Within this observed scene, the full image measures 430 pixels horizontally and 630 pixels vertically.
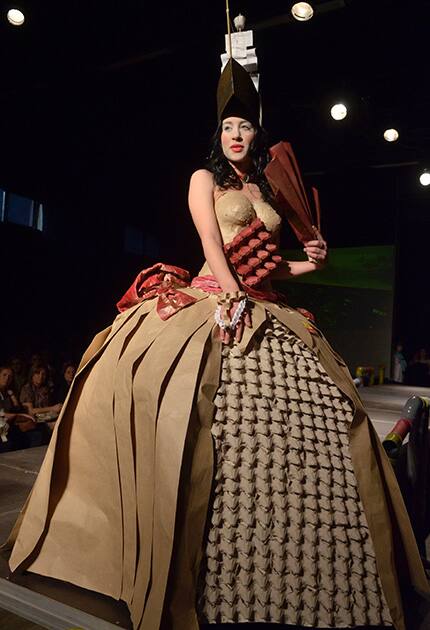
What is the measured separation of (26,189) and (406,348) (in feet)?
18.8

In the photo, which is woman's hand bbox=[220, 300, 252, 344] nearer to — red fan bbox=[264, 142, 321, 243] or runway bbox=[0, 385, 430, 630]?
red fan bbox=[264, 142, 321, 243]

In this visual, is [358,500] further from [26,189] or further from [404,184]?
[404,184]

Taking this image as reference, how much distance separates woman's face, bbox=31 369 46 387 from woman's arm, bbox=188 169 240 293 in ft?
8.41

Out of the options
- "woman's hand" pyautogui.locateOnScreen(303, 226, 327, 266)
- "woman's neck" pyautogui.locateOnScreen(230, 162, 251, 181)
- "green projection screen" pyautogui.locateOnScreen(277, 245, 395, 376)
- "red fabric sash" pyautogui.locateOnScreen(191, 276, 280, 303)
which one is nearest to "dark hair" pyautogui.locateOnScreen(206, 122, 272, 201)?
"woman's neck" pyautogui.locateOnScreen(230, 162, 251, 181)

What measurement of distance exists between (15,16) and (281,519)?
278 centimetres

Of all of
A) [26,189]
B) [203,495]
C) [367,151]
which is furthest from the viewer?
[367,151]

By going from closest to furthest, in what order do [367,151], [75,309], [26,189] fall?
1. [26,189]
2. [75,309]
3. [367,151]

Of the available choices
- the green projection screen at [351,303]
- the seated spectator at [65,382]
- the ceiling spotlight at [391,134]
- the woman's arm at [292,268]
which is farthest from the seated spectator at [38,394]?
the green projection screen at [351,303]

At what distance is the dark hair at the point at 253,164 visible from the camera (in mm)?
1499

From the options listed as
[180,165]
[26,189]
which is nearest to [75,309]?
[26,189]

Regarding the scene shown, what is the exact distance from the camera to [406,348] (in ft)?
24.1

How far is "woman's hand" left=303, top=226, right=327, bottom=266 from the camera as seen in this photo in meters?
1.51

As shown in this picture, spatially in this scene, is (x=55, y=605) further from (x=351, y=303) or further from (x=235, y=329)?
(x=351, y=303)

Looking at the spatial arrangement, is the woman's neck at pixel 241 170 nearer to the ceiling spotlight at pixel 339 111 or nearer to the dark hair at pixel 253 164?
the dark hair at pixel 253 164
